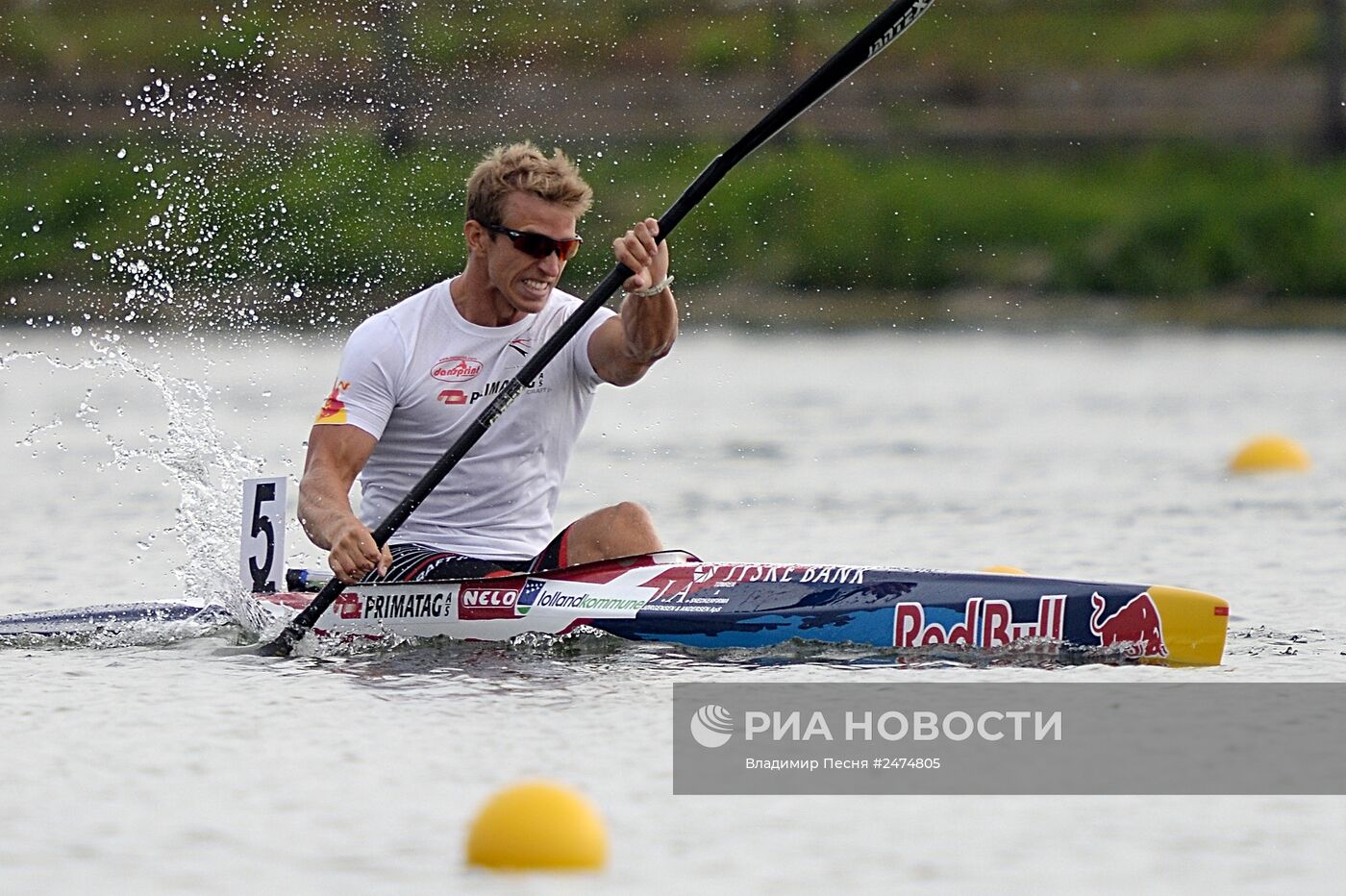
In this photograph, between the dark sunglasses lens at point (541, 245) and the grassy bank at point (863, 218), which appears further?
the grassy bank at point (863, 218)

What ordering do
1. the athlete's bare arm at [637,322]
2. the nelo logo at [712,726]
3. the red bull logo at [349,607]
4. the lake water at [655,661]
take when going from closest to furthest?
the lake water at [655,661]
the nelo logo at [712,726]
the athlete's bare arm at [637,322]
the red bull logo at [349,607]

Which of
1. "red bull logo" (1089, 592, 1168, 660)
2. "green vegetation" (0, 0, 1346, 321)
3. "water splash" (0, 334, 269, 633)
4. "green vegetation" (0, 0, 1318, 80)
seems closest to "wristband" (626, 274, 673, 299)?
"red bull logo" (1089, 592, 1168, 660)

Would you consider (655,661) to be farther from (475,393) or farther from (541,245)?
(541,245)

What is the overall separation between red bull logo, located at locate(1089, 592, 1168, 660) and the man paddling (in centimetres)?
149

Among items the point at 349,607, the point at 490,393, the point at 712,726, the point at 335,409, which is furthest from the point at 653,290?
the point at 349,607

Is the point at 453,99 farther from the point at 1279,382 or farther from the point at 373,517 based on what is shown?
the point at 373,517

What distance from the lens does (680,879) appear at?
4.55 metres

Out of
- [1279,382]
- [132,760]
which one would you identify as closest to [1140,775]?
[132,760]

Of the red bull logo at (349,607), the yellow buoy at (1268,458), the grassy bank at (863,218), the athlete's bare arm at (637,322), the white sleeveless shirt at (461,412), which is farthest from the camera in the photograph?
the grassy bank at (863,218)

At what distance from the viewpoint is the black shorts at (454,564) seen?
7.05 metres

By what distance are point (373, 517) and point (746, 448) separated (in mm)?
7281

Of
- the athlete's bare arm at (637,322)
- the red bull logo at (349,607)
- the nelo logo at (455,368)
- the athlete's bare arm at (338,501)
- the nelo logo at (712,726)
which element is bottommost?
the nelo logo at (712,726)

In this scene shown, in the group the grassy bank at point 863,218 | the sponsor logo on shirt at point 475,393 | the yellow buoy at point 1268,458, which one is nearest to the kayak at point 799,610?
the sponsor logo on shirt at point 475,393

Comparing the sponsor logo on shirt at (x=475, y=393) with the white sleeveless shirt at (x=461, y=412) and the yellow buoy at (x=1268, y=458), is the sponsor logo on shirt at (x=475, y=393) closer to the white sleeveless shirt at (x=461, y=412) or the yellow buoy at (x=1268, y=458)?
the white sleeveless shirt at (x=461, y=412)
